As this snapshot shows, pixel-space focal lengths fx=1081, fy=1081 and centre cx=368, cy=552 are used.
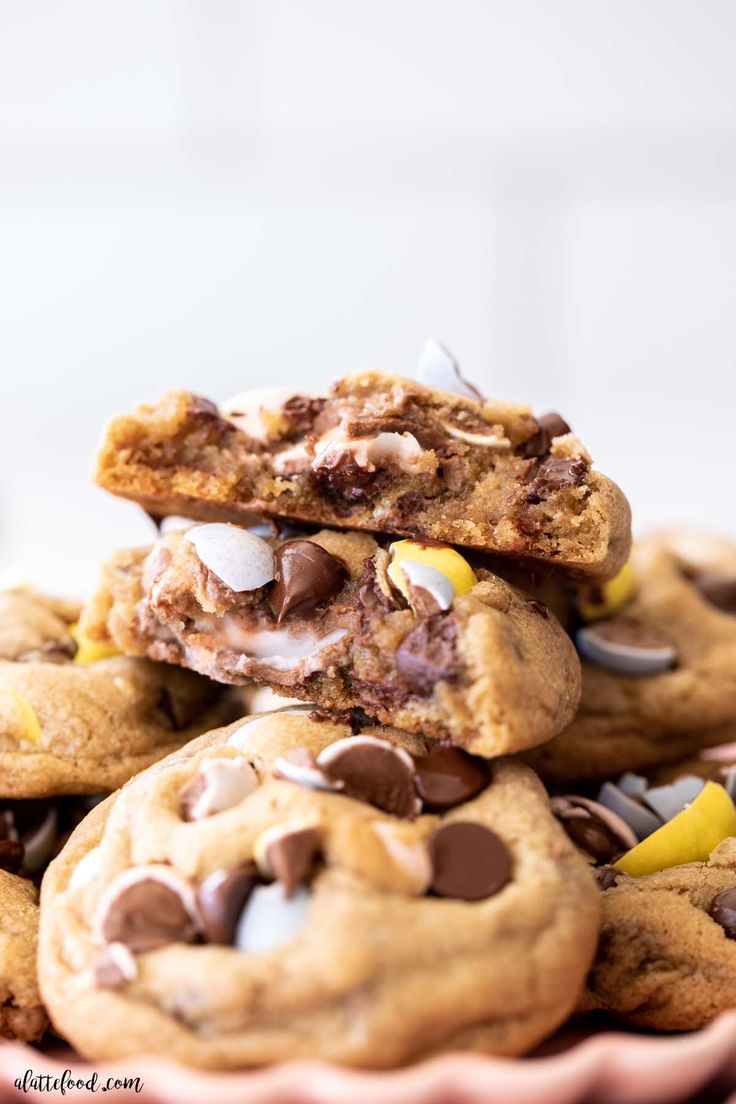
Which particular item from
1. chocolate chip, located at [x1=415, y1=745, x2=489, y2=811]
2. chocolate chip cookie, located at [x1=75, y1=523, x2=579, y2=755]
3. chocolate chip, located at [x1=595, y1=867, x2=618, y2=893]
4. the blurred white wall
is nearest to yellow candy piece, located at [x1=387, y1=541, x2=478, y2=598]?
chocolate chip cookie, located at [x1=75, y1=523, x2=579, y2=755]

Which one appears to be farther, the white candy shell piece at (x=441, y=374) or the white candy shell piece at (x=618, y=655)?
the white candy shell piece at (x=618, y=655)

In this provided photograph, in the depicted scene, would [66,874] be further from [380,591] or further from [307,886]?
[380,591]

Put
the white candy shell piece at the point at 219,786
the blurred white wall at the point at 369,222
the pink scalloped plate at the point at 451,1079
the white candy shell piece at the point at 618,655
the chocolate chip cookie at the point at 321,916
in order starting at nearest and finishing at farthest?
the pink scalloped plate at the point at 451,1079, the chocolate chip cookie at the point at 321,916, the white candy shell piece at the point at 219,786, the white candy shell piece at the point at 618,655, the blurred white wall at the point at 369,222

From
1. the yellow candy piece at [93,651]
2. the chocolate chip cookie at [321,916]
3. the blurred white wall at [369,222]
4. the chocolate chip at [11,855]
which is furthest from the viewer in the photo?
the blurred white wall at [369,222]

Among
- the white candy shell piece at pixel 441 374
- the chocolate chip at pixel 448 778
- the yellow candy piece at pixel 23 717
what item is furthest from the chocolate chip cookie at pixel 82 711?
the white candy shell piece at pixel 441 374

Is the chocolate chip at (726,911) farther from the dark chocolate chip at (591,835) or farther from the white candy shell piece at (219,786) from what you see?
the white candy shell piece at (219,786)

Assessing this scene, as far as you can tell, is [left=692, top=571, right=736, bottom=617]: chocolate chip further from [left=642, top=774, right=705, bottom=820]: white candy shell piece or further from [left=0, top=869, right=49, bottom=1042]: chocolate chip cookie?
[left=0, top=869, right=49, bottom=1042]: chocolate chip cookie

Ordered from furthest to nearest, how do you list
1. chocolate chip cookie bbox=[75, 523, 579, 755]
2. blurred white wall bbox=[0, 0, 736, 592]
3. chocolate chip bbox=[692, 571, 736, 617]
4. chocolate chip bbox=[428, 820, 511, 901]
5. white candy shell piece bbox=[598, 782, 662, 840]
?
blurred white wall bbox=[0, 0, 736, 592] → chocolate chip bbox=[692, 571, 736, 617] → white candy shell piece bbox=[598, 782, 662, 840] → chocolate chip cookie bbox=[75, 523, 579, 755] → chocolate chip bbox=[428, 820, 511, 901]

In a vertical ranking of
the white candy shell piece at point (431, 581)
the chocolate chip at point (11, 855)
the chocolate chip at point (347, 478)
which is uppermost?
the chocolate chip at point (347, 478)
